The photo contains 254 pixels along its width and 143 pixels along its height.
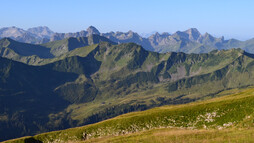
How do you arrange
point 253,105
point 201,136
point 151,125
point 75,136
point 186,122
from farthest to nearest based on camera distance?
point 75,136
point 151,125
point 186,122
point 253,105
point 201,136

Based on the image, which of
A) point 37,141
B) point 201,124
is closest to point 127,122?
point 201,124

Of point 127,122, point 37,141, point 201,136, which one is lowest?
point 37,141

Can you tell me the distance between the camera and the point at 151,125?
79.6 m

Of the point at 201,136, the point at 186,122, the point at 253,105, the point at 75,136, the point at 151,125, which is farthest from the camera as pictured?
the point at 75,136

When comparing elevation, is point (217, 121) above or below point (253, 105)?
below

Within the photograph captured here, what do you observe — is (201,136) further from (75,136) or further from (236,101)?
(75,136)

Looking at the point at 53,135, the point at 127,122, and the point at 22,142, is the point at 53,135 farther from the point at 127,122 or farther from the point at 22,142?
the point at 127,122

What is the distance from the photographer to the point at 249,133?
4481 centimetres

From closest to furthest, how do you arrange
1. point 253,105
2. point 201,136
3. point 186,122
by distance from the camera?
1. point 201,136
2. point 253,105
3. point 186,122

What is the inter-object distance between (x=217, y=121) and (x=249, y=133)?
22.8 meters

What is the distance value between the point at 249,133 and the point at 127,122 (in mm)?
47142

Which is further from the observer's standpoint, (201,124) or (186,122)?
(186,122)

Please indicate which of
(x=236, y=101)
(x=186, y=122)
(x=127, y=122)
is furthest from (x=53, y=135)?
(x=236, y=101)

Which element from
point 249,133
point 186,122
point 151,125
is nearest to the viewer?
point 249,133
